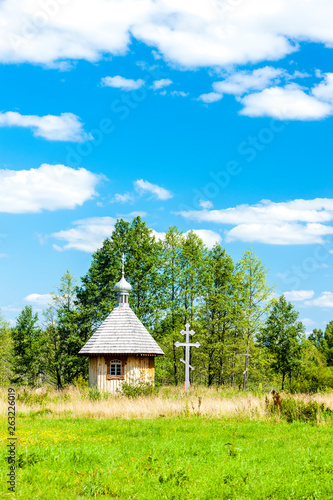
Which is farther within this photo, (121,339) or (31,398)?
(121,339)

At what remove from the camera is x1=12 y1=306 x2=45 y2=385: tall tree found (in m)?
37.1

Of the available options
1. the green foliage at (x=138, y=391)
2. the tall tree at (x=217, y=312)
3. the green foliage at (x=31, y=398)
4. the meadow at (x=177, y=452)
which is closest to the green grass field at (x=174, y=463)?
the meadow at (x=177, y=452)

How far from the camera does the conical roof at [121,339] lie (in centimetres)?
2480

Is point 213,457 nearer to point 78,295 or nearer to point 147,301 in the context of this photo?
point 147,301

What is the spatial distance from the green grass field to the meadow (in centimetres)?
2

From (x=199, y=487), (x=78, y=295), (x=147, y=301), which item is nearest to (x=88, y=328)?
(x=78, y=295)

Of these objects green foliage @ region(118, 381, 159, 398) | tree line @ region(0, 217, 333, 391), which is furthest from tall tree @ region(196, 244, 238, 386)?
green foliage @ region(118, 381, 159, 398)

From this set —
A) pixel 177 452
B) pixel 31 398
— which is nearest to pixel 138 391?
pixel 31 398

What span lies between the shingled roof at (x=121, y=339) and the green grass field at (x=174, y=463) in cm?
1173

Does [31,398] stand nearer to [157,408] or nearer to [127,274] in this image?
[157,408]

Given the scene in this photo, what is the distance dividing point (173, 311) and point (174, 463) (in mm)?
27489

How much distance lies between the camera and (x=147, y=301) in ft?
119

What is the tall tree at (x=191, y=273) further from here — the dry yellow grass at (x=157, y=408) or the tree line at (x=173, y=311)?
the dry yellow grass at (x=157, y=408)

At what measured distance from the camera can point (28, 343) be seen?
37.1 m
